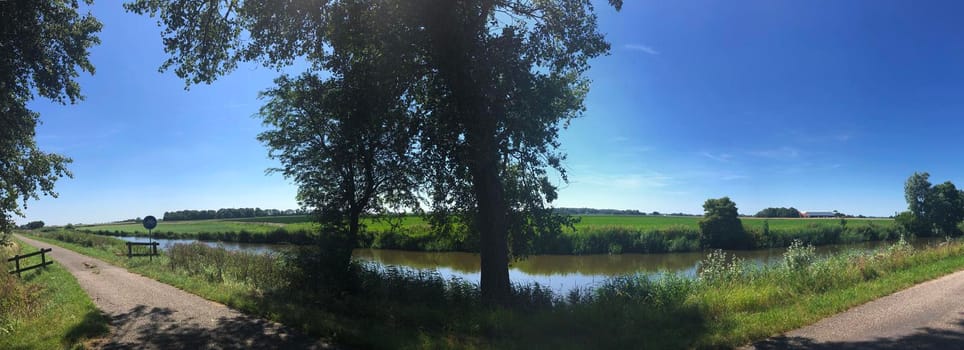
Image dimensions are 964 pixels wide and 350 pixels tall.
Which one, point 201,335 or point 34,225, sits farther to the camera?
point 34,225

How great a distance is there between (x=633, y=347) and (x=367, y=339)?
3.72m

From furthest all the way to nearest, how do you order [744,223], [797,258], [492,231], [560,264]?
[744,223] < [560,264] < [797,258] < [492,231]

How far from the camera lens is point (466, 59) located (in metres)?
9.78

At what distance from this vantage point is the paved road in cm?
617

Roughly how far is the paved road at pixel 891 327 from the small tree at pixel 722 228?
1295 inches

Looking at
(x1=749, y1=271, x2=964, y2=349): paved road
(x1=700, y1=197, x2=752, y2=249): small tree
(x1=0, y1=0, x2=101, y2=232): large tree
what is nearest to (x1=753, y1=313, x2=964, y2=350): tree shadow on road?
(x1=749, y1=271, x2=964, y2=349): paved road

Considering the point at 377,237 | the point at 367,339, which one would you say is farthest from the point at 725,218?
the point at 367,339

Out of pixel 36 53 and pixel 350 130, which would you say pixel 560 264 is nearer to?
pixel 350 130

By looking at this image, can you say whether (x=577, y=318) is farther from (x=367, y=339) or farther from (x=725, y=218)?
(x=725, y=218)

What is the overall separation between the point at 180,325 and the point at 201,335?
43.5 inches

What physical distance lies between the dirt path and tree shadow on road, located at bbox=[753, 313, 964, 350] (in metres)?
6.27

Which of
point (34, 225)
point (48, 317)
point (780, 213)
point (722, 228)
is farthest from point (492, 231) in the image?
point (34, 225)

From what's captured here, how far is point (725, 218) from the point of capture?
40562 millimetres

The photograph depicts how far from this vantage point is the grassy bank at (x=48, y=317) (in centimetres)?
738
